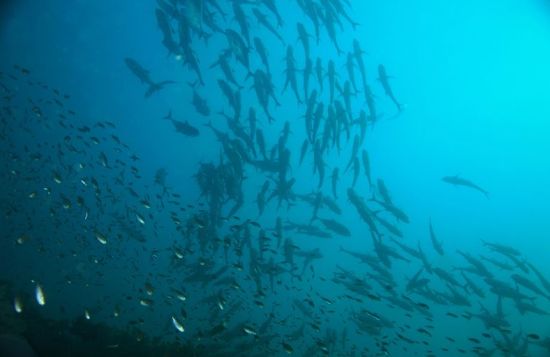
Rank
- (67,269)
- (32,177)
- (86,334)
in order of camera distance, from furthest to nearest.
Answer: (67,269), (32,177), (86,334)

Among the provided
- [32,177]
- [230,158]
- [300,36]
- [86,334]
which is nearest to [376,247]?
[230,158]

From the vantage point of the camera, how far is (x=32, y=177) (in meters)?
14.7

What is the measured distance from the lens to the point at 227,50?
353 inches

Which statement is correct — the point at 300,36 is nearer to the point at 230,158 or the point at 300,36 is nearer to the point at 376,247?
the point at 230,158

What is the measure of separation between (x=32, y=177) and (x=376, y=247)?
507 inches

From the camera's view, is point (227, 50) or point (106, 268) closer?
point (227, 50)

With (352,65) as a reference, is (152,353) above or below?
below

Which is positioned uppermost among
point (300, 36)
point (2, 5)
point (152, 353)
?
point (300, 36)

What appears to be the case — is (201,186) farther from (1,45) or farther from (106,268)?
(1,45)

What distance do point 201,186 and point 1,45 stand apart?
17.3 m

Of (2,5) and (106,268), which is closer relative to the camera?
(2,5)

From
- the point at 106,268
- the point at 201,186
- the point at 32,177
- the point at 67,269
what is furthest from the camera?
the point at 106,268

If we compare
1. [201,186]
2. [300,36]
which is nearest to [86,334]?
[201,186]

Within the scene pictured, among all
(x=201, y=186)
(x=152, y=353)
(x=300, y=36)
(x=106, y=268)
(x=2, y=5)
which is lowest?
(x=106, y=268)
